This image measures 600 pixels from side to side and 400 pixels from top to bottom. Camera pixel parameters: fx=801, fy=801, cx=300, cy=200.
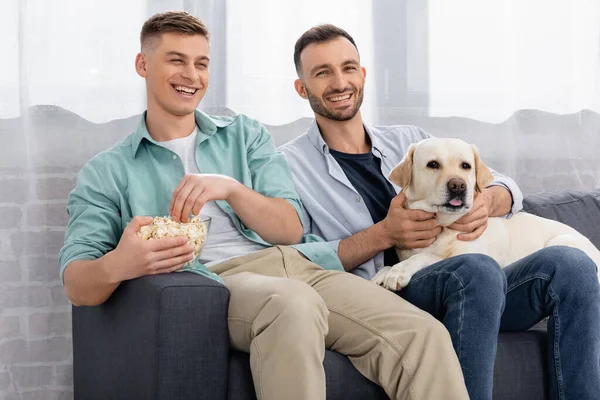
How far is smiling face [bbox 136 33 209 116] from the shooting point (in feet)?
7.61

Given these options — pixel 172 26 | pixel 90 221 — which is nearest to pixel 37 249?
pixel 90 221

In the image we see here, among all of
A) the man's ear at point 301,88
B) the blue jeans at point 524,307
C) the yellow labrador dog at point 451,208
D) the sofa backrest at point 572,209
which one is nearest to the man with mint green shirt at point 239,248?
the blue jeans at point 524,307

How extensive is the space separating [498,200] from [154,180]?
42.1 inches

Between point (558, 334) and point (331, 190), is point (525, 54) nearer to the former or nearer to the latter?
point (331, 190)

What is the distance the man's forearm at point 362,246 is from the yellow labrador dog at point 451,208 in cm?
7

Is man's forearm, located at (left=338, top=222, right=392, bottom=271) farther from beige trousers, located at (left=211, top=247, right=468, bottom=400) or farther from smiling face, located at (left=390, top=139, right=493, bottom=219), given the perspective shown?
beige trousers, located at (left=211, top=247, right=468, bottom=400)

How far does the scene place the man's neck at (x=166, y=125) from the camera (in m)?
2.36

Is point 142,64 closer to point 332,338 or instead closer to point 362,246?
point 362,246

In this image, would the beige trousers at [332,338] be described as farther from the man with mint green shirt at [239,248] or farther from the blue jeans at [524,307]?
the blue jeans at [524,307]

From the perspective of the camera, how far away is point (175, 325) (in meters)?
1.75

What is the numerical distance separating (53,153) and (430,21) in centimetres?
161

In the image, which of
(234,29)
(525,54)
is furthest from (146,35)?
(525,54)

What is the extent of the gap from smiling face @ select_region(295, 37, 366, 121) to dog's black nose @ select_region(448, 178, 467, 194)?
0.53 m

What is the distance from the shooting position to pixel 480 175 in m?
2.42
